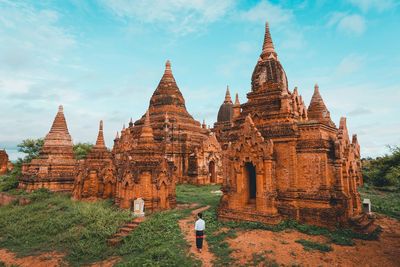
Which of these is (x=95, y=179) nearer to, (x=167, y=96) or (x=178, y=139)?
(x=178, y=139)

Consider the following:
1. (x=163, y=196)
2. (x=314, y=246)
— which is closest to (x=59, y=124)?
(x=163, y=196)

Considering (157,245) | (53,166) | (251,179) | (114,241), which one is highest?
(53,166)

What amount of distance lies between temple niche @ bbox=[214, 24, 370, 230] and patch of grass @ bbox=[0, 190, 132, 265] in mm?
6602

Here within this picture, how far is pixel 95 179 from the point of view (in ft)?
78.9

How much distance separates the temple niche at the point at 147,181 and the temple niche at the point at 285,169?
5063 millimetres

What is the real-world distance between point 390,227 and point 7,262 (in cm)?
1908

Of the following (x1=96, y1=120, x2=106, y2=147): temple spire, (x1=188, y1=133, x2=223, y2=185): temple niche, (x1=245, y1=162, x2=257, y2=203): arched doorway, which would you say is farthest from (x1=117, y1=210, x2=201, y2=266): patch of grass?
(x1=188, y1=133, x2=223, y2=185): temple niche

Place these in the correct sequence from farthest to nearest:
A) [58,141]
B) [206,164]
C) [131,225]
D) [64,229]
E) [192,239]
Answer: [206,164]
[58,141]
[64,229]
[131,225]
[192,239]

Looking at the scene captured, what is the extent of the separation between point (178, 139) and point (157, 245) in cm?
2328

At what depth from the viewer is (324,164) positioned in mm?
13633

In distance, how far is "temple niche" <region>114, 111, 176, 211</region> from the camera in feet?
60.5

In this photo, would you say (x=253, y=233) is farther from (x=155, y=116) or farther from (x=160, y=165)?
(x=155, y=116)

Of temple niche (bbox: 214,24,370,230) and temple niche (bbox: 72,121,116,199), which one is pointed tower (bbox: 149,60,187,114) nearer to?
temple niche (bbox: 72,121,116,199)

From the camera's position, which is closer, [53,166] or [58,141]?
[53,166]
